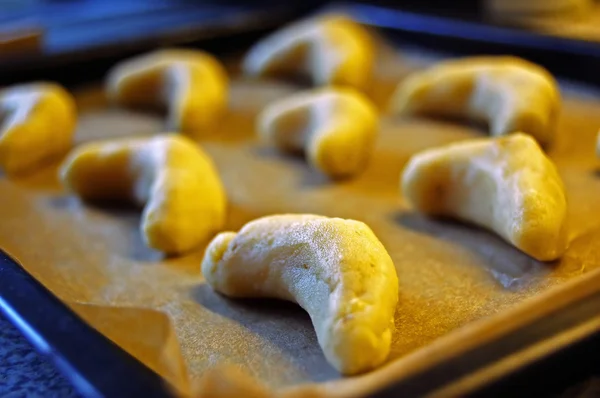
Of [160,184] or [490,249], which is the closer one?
[490,249]

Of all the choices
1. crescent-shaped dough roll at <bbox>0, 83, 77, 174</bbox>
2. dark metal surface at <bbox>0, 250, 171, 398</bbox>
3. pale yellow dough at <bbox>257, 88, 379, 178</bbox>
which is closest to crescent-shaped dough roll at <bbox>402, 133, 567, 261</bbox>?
pale yellow dough at <bbox>257, 88, 379, 178</bbox>

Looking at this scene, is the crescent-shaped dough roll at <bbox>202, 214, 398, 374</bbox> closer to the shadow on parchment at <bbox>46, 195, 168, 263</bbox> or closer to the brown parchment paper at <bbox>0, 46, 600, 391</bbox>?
the brown parchment paper at <bbox>0, 46, 600, 391</bbox>

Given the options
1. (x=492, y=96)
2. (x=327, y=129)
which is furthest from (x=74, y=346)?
(x=492, y=96)

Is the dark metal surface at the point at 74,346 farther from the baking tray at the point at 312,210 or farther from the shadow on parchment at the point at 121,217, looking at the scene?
the shadow on parchment at the point at 121,217

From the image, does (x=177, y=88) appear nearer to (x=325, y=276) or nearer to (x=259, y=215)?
(x=259, y=215)

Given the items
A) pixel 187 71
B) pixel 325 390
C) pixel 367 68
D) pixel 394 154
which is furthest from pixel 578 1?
pixel 325 390

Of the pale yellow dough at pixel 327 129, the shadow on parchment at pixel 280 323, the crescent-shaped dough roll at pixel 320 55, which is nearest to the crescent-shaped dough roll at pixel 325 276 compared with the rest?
the shadow on parchment at pixel 280 323
